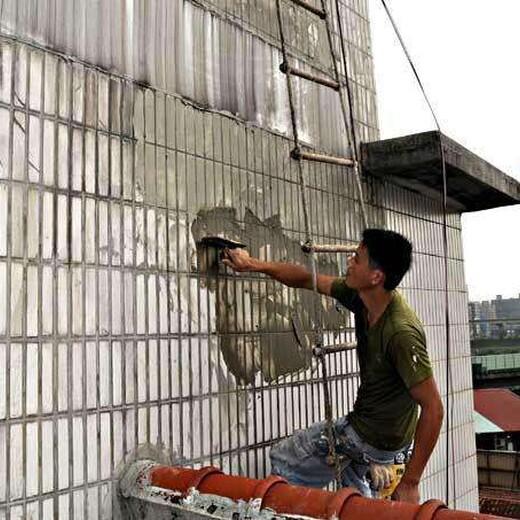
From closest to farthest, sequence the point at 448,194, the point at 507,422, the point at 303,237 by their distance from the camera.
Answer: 1. the point at 303,237
2. the point at 448,194
3. the point at 507,422

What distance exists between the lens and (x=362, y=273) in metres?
3.09

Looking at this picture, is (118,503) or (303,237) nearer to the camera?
(118,503)

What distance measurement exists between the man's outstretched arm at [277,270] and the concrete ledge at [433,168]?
1911mm

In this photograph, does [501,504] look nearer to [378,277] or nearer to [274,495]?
[378,277]

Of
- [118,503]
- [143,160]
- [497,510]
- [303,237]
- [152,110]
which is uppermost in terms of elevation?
[152,110]

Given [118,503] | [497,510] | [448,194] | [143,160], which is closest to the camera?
[118,503]

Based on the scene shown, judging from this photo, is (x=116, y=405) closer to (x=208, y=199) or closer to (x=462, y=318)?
(x=208, y=199)

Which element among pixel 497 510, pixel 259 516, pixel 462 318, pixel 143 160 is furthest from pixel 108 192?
pixel 497 510

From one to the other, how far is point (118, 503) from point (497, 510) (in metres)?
10.3

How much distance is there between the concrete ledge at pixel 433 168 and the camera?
16.3 ft

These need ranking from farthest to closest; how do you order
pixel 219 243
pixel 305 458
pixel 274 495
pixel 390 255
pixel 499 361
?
pixel 499 361 < pixel 219 243 < pixel 305 458 < pixel 390 255 < pixel 274 495

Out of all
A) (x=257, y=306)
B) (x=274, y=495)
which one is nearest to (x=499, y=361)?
(x=257, y=306)

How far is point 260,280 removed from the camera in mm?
3979

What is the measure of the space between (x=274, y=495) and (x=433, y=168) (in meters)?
3.55
